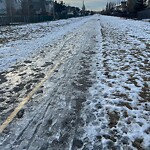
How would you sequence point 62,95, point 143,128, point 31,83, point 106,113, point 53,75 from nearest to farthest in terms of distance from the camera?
point 143,128
point 106,113
point 62,95
point 31,83
point 53,75

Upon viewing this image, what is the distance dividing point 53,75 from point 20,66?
218cm

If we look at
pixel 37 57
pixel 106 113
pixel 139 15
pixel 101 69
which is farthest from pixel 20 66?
pixel 139 15

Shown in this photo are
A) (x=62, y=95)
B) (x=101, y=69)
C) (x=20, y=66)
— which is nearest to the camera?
(x=62, y=95)

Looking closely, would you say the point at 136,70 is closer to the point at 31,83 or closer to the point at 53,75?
the point at 53,75

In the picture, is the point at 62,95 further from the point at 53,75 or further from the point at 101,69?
the point at 101,69

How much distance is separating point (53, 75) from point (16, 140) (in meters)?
4.36

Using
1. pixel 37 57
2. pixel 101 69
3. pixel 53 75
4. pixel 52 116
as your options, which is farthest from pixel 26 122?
pixel 37 57

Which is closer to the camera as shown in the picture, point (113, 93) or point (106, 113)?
point (106, 113)

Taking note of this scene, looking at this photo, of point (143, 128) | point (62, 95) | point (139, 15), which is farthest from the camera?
point (139, 15)

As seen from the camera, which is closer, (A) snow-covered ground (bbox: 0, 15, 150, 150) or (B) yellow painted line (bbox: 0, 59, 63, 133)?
(A) snow-covered ground (bbox: 0, 15, 150, 150)

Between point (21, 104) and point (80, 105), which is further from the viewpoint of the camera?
point (21, 104)

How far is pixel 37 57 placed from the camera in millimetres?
12047

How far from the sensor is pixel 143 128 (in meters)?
4.74

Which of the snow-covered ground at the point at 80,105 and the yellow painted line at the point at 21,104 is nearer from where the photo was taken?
the snow-covered ground at the point at 80,105
